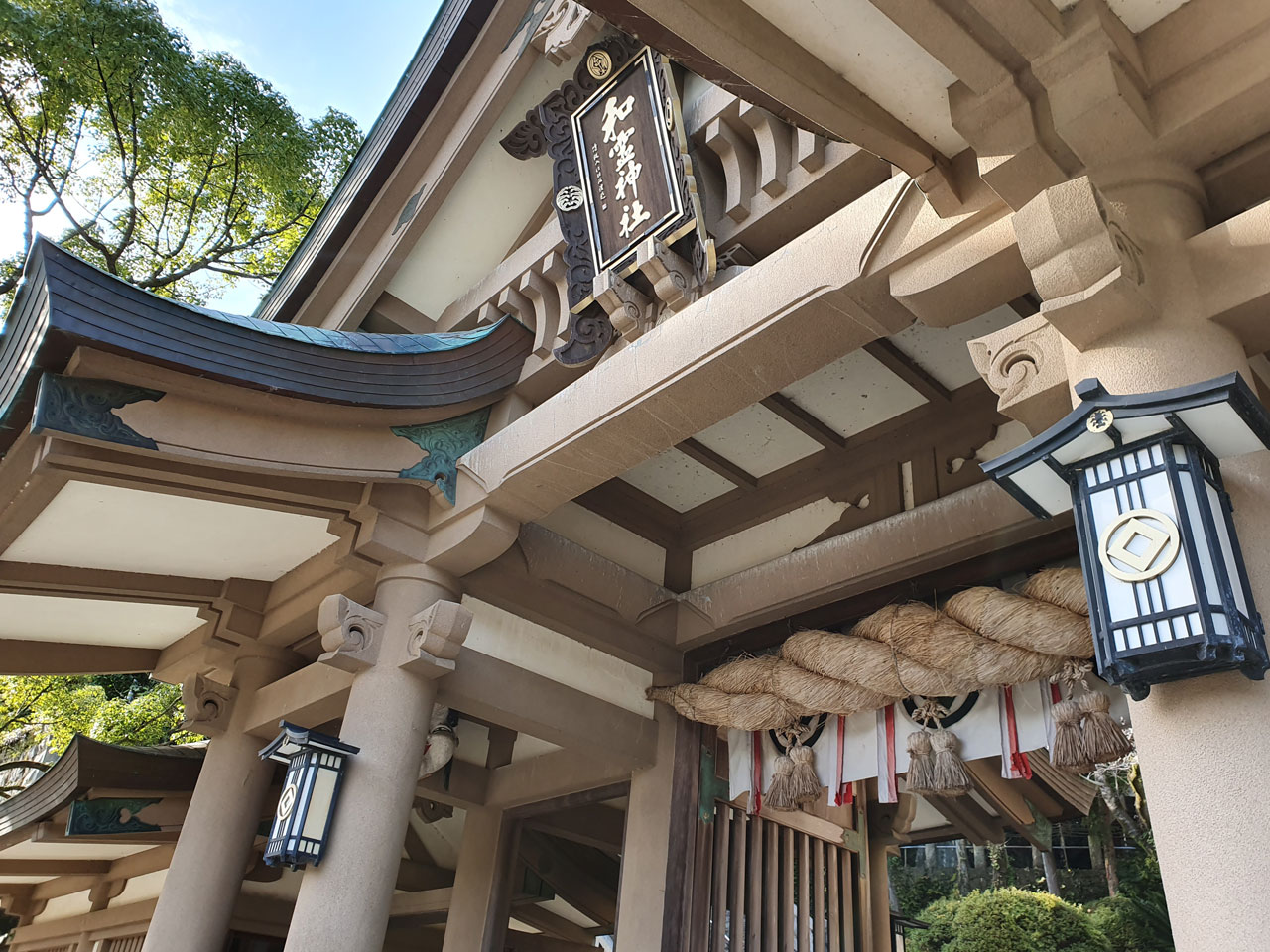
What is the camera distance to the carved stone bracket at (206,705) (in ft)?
17.1

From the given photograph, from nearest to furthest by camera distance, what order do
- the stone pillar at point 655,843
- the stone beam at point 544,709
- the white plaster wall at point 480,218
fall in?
the stone beam at point 544,709 < the stone pillar at point 655,843 < the white plaster wall at point 480,218

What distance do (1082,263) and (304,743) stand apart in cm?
316

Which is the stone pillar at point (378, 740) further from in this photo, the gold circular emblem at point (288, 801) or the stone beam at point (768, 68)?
the stone beam at point (768, 68)

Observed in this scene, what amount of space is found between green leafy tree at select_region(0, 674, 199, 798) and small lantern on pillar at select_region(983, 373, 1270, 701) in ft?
38.8

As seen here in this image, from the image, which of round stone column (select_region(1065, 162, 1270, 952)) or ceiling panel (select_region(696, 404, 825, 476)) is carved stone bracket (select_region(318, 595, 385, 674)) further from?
round stone column (select_region(1065, 162, 1270, 952))

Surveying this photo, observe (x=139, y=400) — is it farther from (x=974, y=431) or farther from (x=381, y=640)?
(x=974, y=431)

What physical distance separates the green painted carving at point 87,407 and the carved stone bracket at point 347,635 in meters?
0.97

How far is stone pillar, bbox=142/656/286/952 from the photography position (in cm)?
472

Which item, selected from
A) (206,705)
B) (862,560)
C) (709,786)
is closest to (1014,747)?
(862,560)

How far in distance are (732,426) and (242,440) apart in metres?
2.26

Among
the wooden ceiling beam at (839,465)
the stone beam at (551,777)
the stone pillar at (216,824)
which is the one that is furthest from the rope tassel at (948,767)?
the stone pillar at (216,824)

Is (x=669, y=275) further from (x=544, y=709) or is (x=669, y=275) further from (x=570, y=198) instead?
(x=544, y=709)

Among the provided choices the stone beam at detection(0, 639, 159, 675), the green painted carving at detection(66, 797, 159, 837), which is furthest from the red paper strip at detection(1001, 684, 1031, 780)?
the green painted carving at detection(66, 797, 159, 837)

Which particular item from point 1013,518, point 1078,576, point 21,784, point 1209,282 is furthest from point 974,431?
point 21,784
